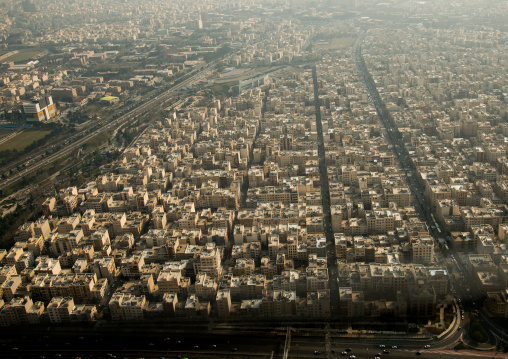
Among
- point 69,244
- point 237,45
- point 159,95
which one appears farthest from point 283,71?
point 69,244

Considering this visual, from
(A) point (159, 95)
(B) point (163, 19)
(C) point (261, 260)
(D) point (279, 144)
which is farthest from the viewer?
(B) point (163, 19)

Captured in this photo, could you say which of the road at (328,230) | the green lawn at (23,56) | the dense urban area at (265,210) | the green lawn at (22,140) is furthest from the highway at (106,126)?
the green lawn at (23,56)

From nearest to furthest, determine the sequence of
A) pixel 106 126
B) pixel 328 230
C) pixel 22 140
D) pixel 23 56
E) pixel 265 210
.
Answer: pixel 328 230 → pixel 265 210 → pixel 22 140 → pixel 106 126 → pixel 23 56

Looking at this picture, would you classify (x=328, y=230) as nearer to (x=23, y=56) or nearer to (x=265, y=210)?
(x=265, y=210)

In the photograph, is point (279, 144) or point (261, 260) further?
point (279, 144)

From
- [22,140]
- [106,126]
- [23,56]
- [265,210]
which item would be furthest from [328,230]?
[23,56]

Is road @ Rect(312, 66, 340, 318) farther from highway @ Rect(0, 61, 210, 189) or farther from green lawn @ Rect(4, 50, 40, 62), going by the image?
green lawn @ Rect(4, 50, 40, 62)

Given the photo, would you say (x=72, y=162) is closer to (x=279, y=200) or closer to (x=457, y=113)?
(x=279, y=200)
